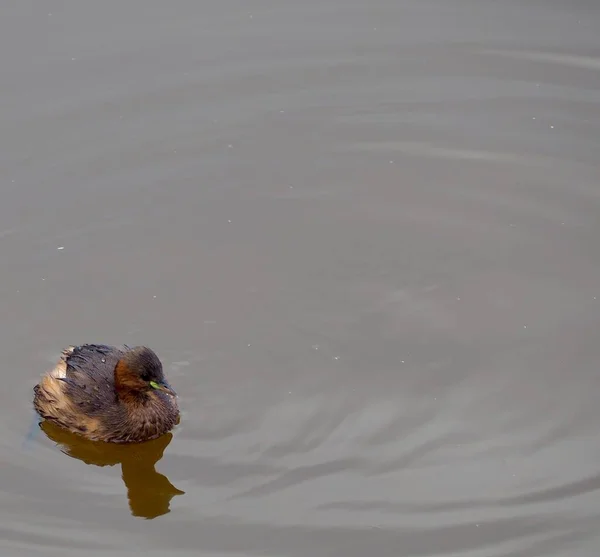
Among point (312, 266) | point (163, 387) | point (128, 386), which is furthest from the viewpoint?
point (312, 266)

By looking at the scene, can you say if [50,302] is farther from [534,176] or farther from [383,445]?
[534,176]

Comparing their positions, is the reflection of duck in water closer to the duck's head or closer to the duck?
the duck

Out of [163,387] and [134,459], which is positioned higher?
[163,387]

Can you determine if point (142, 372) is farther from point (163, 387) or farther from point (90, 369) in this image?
point (90, 369)

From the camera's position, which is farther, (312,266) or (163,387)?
(312,266)

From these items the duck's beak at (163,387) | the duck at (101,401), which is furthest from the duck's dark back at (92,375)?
the duck's beak at (163,387)

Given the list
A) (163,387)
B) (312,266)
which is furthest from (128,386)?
(312,266)

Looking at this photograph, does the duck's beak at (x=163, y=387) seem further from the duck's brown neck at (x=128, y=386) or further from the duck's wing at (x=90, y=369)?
the duck's wing at (x=90, y=369)

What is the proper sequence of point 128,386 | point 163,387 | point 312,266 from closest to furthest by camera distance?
point 163,387, point 128,386, point 312,266

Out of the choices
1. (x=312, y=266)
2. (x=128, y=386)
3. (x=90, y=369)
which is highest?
(x=312, y=266)
